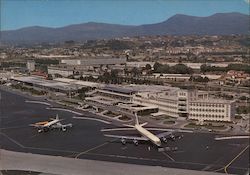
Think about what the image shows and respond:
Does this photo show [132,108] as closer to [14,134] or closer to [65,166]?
[14,134]

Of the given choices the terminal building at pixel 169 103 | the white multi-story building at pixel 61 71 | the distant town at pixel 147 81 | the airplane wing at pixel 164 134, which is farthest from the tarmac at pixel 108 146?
the white multi-story building at pixel 61 71

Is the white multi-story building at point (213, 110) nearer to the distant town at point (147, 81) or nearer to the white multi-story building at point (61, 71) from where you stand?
the distant town at point (147, 81)

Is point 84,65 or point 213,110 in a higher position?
point 84,65

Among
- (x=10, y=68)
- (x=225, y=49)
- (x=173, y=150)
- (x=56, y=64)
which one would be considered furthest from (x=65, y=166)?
(x=225, y=49)

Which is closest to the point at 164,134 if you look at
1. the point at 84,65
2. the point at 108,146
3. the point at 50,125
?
the point at 108,146

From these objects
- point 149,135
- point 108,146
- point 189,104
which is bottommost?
point 108,146

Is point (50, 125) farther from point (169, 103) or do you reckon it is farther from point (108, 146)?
point (169, 103)

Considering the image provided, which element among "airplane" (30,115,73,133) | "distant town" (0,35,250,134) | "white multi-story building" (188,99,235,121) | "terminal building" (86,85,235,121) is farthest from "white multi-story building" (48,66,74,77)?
"white multi-story building" (188,99,235,121)
